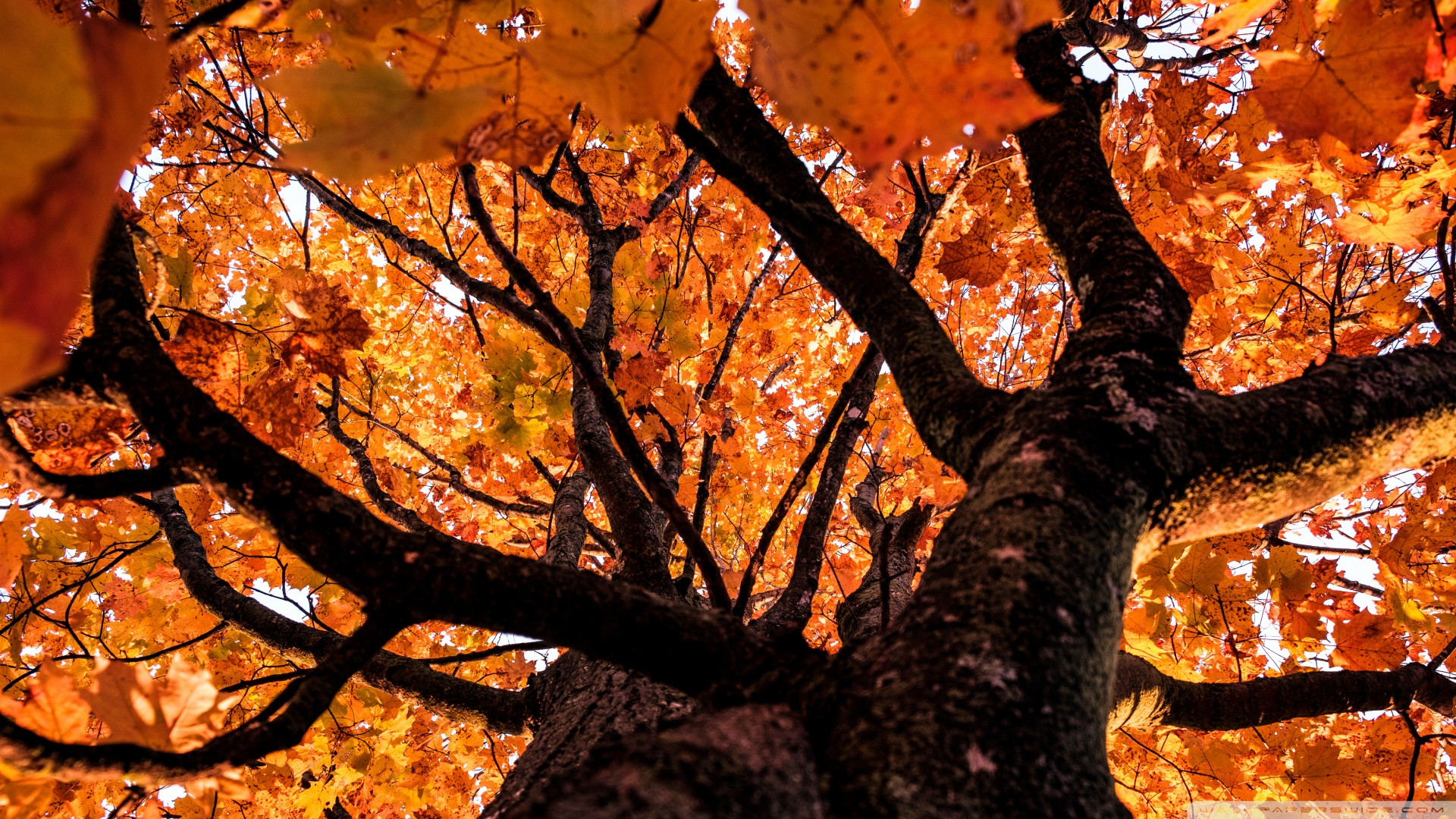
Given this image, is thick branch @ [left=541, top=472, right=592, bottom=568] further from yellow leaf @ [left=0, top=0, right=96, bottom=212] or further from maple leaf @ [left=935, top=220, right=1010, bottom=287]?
yellow leaf @ [left=0, top=0, right=96, bottom=212]

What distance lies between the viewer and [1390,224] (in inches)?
62.6

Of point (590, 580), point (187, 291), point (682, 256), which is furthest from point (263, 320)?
point (590, 580)

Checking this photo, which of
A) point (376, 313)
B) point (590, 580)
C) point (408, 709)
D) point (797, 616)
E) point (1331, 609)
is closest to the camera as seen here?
point (590, 580)

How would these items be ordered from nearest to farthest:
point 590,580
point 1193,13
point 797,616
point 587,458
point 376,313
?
point 590,580 < point 797,616 < point 587,458 < point 1193,13 < point 376,313

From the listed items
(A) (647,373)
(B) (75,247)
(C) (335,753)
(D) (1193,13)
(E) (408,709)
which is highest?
(D) (1193,13)

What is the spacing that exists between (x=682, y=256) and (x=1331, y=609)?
12.3 feet

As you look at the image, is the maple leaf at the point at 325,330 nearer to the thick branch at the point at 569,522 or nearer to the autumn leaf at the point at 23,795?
the autumn leaf at the point at 23,795

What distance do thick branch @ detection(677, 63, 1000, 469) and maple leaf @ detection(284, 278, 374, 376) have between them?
34.9 inches

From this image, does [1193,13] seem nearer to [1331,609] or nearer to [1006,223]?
[1006,223]

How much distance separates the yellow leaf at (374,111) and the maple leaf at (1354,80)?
122 cm

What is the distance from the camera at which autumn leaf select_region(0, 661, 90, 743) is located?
872mm

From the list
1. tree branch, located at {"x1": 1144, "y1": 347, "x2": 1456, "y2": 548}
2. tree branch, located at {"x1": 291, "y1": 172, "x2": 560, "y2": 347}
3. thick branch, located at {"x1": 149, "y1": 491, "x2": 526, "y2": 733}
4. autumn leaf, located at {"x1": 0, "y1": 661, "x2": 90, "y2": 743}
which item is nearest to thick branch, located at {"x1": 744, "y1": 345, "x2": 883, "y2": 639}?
thick branch, located at {"x1": 149, "y1": 491, "x2": 526, "y2": 733}

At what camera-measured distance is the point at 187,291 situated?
6.37 feet

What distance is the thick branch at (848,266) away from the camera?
1.03 meters
